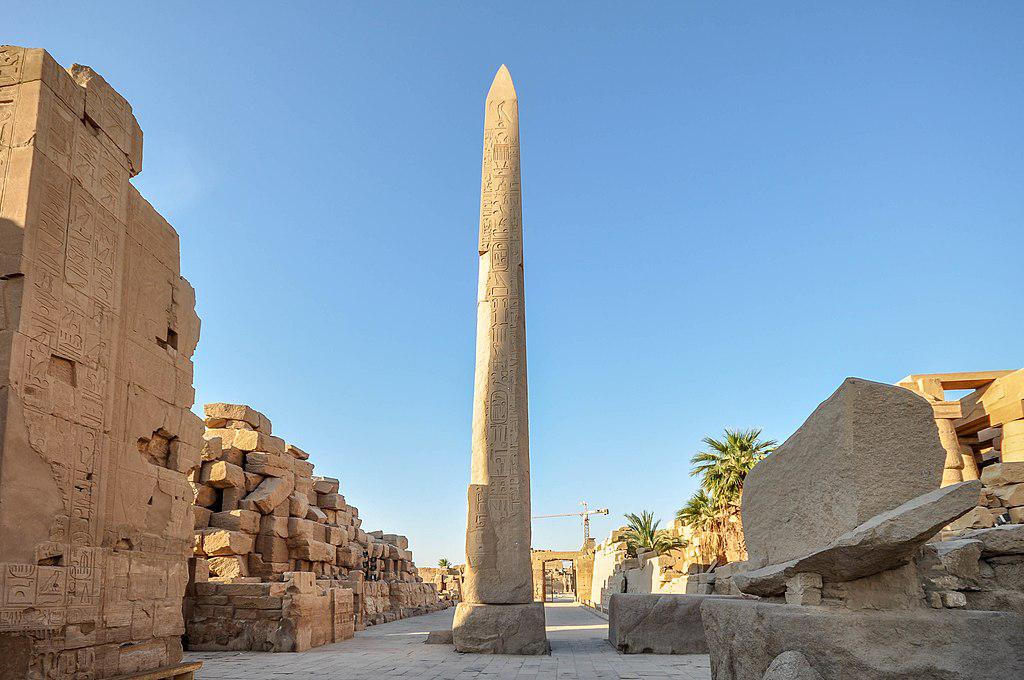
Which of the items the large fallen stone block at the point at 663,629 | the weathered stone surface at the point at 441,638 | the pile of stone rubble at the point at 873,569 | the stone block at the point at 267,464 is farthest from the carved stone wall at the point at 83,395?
the stone block at the point at 267,464

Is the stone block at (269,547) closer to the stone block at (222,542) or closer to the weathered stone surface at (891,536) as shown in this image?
the stone block at (222,542)

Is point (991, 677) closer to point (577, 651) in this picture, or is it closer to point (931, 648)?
point (931, 648)

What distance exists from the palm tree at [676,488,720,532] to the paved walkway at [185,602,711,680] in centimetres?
1097

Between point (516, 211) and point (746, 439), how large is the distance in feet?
39.1

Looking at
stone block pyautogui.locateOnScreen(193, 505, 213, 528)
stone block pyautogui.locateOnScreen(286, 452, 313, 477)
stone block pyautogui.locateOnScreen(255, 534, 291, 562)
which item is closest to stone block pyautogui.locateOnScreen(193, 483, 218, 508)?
stone block pyautogui.locateOnScreen(193, 505, 213, 528)

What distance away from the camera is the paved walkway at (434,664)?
7074mm

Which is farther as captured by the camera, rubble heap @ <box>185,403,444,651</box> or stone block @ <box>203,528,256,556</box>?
stone block @ <box>203,528,256,556</box>

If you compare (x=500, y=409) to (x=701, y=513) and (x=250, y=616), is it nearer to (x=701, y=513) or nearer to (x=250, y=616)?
(x=250, y=616)

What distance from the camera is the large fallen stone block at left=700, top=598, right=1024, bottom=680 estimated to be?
317 cm

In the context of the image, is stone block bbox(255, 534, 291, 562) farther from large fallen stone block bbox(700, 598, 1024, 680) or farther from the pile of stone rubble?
large fallen stone block bbox(700, 598, 1024, 680)

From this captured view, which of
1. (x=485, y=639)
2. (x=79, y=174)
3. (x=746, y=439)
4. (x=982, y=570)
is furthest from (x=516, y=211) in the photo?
(x=746, y=439)

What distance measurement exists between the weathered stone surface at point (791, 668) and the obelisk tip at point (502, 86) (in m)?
10.2

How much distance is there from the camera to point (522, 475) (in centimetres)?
998

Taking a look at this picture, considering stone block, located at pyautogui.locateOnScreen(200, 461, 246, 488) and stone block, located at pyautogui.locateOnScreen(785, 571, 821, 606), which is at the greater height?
stone block, located at pyautogui.locateOnScreen(200, 461, 246, 488)
